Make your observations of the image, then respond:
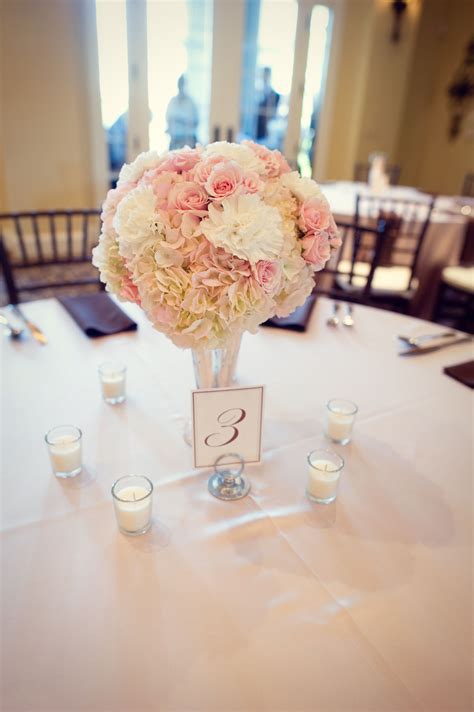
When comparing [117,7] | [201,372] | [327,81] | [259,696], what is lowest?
[259,696]

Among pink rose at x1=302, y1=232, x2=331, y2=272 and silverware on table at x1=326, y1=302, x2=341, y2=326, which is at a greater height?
pink rose at x1=302, y1=232, x2=331, y2=272

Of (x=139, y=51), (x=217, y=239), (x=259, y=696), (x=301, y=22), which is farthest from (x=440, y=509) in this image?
(x=301, y=22)

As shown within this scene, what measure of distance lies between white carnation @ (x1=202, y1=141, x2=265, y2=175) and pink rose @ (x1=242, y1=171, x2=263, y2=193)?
18mm

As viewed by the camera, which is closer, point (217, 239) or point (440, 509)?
point (217, 239)

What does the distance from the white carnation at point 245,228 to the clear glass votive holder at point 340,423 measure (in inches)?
16.3

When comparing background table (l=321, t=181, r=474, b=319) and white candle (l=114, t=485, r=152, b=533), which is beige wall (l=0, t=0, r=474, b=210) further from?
white candle (l=114, t=485, r=152, b=533)

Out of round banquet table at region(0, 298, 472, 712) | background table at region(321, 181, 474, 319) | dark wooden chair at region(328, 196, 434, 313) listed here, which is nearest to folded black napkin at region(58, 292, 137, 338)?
A: round banquet table at region(0, 298, 472, 712)

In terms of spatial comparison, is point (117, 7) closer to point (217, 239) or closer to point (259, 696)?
point (217, 239)

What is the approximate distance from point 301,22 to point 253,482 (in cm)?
521

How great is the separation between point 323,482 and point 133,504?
30 cm

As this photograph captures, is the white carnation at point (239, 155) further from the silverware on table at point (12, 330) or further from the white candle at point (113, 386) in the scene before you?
the silverware on table at point (12, 330)

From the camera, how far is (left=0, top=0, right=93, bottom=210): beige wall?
361 centimetres

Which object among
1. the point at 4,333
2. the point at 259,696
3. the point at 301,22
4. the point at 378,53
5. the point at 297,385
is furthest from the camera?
the point at 378,53

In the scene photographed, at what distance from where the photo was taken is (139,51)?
407 centimetres
